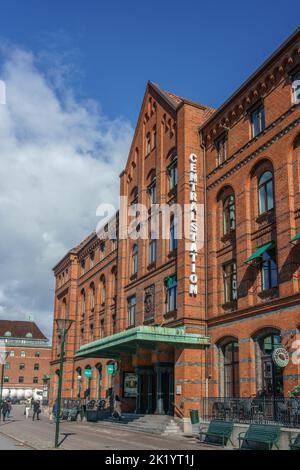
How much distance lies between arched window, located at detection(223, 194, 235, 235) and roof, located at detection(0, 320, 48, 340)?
3649 inches

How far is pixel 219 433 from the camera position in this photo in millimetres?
21266

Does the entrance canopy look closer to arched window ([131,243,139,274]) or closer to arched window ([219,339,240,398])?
arched window ([219,339,240,398])

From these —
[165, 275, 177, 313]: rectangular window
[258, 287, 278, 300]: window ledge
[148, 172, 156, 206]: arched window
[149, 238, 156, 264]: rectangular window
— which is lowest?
[258, 287, 278, 300]: window ledge

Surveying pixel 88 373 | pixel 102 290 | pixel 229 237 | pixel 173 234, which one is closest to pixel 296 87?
pixel 229 237

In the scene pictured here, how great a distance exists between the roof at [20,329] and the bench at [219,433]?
9762 cm


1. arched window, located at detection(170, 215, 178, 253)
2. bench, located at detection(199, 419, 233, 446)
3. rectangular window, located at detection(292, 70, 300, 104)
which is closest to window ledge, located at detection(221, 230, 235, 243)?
arched window, located at detection(170, 215, 178, 253)

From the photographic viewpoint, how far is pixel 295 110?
966 inches

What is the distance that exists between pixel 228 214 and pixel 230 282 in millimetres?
3873

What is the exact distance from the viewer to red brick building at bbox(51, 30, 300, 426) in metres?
24.7

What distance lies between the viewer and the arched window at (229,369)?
88.2ft

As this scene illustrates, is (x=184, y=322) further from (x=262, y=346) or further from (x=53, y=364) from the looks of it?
(x=53, y=364)

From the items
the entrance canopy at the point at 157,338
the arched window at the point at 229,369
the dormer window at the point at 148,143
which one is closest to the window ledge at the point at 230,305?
the arched window at the point at 229,369

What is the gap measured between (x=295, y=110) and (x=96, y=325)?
99.3 ft

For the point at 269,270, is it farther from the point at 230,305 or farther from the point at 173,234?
the point at 173,234
